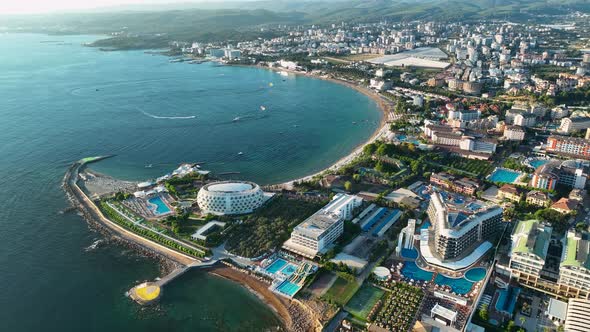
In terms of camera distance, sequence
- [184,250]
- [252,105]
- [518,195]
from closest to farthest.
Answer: [184,250]
[518,195]
[252,105]

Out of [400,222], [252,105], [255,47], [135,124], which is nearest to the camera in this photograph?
[400,222]

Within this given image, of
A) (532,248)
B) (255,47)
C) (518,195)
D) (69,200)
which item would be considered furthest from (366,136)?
(255,47)

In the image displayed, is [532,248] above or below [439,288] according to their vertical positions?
above

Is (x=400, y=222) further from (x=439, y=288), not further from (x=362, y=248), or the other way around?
(x=439, y=288)

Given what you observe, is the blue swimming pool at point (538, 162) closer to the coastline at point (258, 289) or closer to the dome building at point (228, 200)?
the dome building at point (228, 200)

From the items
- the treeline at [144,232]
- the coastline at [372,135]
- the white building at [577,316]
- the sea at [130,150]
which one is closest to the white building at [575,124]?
the coastline at [372,135]

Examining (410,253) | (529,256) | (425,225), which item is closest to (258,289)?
(410,253)

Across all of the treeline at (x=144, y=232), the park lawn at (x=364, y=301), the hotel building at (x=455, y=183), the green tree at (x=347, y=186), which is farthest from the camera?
the green tree at (x=347, y=186)
